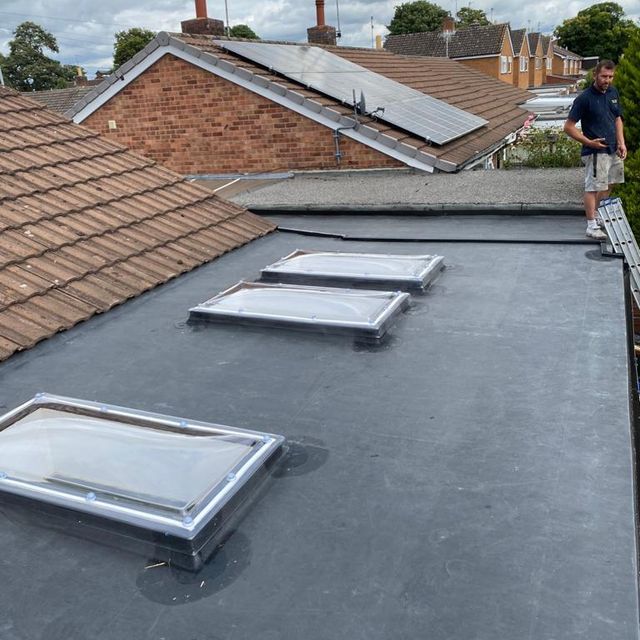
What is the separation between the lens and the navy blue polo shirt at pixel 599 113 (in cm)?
602

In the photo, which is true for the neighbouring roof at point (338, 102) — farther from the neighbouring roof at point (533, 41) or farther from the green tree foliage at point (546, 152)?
the neighbouring roof at point (533, 41)

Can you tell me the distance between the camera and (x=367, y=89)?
13.0 meters

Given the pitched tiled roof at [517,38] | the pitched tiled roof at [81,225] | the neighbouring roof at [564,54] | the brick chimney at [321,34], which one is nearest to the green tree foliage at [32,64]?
the pitched tiled roof at [517,38]

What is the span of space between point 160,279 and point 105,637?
134 inches

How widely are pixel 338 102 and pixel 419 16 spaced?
75.5m

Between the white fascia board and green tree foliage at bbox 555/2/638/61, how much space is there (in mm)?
71649

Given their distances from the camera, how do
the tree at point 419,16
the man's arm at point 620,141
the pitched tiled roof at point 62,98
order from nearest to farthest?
the man's arm at point 620,141 < the pitched tiled roof at point 62,98 < the tree at point 419,16

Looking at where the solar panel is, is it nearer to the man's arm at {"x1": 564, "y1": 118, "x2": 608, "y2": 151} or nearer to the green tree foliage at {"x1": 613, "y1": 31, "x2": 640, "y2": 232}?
the green tree foliage at {"x1": 613, "y1": 31, "x2": 640, "y2": 232}

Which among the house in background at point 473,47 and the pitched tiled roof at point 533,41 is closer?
the house in background at point 473,47

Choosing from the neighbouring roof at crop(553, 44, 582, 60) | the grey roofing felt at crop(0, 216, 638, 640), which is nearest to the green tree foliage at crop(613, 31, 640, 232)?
the grey roofing felt at crop(0, 216, 638, 640)

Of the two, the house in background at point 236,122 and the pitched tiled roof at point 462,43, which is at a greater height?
the pitched tiled roof at point 462,43

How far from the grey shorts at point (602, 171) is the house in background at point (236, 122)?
12.0ft

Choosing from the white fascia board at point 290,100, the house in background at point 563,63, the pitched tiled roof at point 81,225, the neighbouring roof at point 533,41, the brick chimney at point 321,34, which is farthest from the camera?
the house in background at point 563,63

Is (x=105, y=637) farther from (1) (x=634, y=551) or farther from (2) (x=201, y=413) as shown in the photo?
(1) (x=634, y=551)
